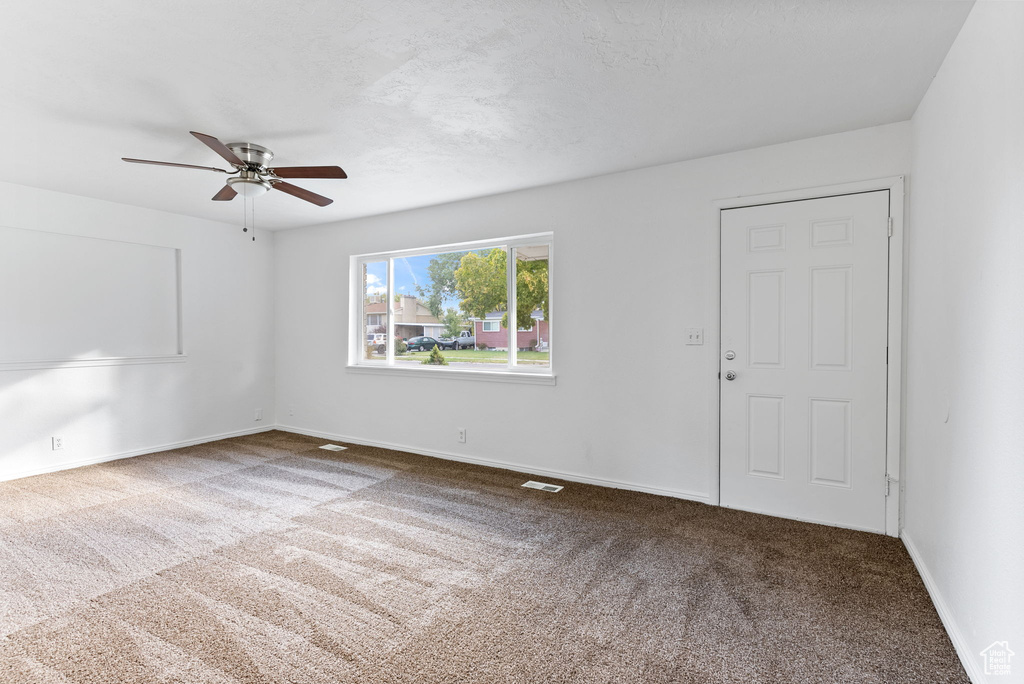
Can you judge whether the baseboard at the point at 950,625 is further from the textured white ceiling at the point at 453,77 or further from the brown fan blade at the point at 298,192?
the brown fan blade at the point at 298,192

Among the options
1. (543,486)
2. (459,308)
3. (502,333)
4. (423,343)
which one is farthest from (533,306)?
(543,486)

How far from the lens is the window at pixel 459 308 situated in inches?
172

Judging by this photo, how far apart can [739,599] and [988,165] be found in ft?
6.47

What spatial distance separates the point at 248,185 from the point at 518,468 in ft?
9.69

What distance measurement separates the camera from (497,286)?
181 inches

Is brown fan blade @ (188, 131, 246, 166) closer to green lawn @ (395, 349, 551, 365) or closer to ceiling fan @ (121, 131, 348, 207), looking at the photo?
ceiling fan @ (121, 131, 348, 207)

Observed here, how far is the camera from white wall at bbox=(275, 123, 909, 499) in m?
3.33

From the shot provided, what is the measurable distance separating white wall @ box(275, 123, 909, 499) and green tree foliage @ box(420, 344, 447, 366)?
219mm

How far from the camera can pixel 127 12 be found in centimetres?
187

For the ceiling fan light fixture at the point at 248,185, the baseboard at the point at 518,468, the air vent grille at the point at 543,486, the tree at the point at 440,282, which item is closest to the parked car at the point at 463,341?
the tree at the point at 440,282

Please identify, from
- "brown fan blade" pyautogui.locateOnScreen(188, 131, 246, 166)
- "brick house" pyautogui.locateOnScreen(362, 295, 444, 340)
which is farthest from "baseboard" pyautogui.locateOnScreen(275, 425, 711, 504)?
"brown fan blade" pyautogui.locateOnScreen(188, 131, 246, 166)

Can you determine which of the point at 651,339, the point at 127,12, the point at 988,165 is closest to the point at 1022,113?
the point at 988,165

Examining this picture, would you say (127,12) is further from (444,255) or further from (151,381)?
(151,381)

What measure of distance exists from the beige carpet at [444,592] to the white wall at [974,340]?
13.2 inches
